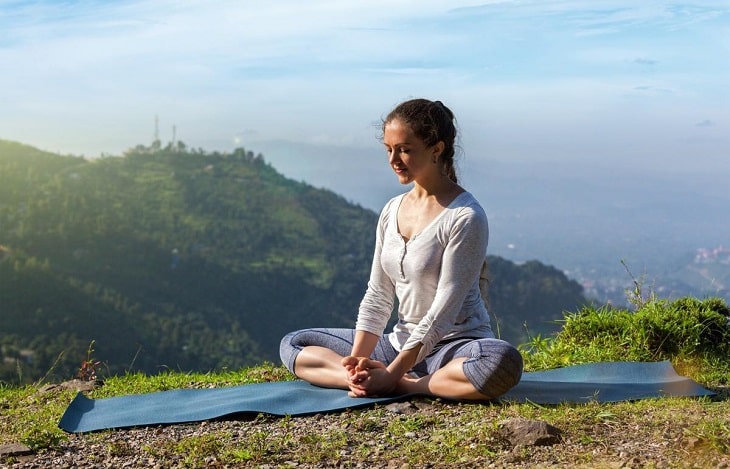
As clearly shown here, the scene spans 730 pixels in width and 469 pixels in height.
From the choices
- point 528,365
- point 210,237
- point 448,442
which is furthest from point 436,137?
point 210,237

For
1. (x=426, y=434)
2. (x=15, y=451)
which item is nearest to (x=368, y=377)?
(x=426, y=434)

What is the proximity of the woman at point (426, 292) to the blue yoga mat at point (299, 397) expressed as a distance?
19 centimetres

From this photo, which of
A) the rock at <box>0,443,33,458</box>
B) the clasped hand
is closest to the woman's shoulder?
the clasped hand

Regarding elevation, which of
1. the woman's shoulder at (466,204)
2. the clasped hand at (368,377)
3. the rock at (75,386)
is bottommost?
the rock at (75,386)

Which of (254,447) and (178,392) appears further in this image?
(178,392)

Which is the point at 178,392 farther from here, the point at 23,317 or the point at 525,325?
the point at 23,317

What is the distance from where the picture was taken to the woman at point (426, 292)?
4.70m

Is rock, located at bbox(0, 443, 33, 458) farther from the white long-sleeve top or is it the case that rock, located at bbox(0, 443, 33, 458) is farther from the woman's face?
the woman's face

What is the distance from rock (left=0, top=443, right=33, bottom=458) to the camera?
14.0 feet

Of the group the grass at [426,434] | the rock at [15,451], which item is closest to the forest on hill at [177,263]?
the grass at [426,434]

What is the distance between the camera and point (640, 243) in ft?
304

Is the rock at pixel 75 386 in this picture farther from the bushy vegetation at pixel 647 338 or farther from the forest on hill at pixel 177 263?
the forest on hill at pixel 177 263

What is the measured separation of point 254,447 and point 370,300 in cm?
121

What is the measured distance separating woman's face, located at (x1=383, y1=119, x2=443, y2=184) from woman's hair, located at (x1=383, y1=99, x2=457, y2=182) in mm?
28
